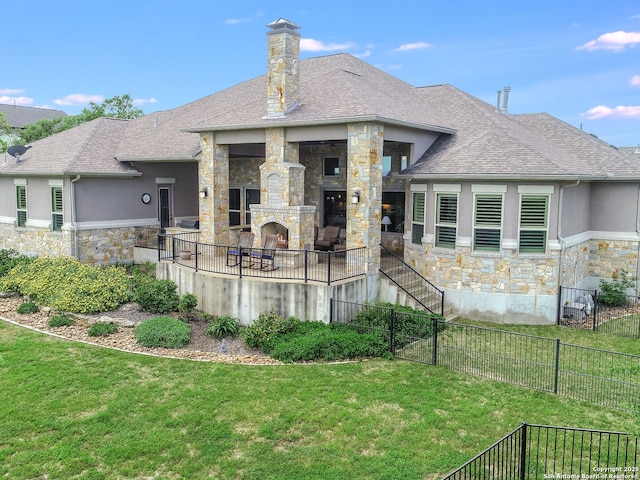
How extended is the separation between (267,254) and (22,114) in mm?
75084

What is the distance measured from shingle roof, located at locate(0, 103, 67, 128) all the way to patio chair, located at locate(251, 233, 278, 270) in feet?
228

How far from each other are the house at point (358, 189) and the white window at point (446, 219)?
0.03 m

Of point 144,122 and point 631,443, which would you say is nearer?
point 631,443

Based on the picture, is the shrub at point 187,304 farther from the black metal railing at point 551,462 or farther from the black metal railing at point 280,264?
the black metal railing at point 551,462

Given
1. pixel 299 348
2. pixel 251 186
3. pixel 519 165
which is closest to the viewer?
pixel 299 348

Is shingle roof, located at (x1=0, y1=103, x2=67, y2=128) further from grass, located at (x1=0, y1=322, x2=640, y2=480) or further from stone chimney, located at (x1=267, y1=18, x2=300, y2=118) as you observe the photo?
grass, located at (x1=0, y1=322, x2=640, y2=480)

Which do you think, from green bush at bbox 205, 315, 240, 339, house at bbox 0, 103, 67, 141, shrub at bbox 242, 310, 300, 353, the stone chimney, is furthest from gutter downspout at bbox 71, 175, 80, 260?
house at bbox 0, 103, 67, 141

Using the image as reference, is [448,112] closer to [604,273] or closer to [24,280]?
[604,273]

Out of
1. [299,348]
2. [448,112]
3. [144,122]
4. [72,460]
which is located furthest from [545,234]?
[144,122]

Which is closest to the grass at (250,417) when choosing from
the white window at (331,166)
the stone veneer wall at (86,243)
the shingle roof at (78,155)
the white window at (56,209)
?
the stone veneer wall at (86,243)

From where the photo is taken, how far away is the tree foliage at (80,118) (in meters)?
41.5

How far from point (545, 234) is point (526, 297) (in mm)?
1884

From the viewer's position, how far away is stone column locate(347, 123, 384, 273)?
14.5 m

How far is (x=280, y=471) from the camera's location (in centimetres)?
731
